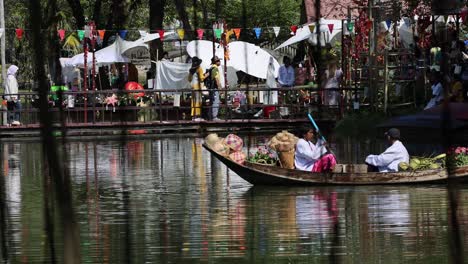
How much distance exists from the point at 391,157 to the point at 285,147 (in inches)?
50.3

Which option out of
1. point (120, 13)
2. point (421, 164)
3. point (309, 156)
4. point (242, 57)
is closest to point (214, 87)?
point (242, 57)

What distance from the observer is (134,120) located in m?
21.5

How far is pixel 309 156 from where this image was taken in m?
13.0

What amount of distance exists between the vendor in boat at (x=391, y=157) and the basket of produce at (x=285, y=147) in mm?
940

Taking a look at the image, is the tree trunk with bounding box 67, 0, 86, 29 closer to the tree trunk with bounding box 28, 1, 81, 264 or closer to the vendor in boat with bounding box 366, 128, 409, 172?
the vendor in boat with bounding box 366, 128, 409, 172

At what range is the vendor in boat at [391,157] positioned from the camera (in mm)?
12812

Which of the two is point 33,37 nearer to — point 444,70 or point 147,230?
point 444,70

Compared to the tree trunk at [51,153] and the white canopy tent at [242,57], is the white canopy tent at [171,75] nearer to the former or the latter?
the white canopy tent at [242,57]

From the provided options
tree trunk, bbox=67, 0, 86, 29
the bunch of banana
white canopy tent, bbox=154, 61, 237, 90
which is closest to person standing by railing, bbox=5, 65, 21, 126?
tree trunk, bbox=67, 0, 86, 29

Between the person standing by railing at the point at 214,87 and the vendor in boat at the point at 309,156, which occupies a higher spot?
the person standing by railing at the point at 214,87

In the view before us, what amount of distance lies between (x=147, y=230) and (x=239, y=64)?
1478 centimetres

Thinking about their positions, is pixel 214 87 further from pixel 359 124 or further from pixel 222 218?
pixel 222 218

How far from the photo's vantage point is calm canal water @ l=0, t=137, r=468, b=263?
911 centimetres

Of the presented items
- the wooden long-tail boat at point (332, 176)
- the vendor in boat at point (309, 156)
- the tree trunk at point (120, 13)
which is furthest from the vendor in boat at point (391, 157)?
the tree trunk at point (120, 13)
